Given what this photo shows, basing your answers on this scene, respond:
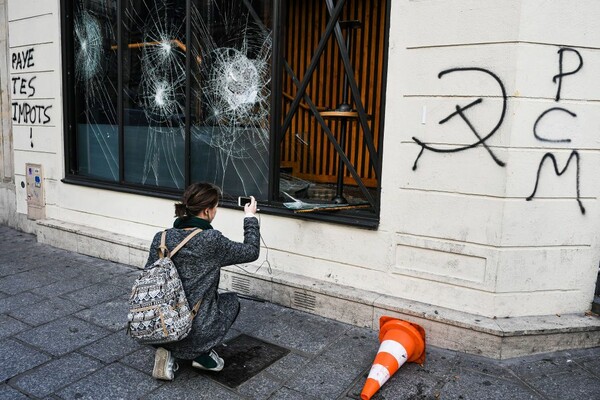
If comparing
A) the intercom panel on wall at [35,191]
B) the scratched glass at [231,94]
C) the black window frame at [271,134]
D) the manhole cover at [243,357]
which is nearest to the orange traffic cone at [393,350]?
the manhole cover at [243,357]

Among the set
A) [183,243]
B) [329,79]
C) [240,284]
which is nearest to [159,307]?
[183,243]

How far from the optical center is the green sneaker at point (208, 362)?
11.3 ft

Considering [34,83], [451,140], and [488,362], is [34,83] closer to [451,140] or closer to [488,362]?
[451,140]

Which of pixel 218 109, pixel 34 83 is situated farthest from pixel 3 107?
pixel 218 109

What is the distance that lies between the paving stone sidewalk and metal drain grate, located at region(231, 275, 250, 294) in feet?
0.51

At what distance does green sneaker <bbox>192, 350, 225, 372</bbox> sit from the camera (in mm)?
3447

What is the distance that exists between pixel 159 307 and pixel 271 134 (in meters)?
2.24

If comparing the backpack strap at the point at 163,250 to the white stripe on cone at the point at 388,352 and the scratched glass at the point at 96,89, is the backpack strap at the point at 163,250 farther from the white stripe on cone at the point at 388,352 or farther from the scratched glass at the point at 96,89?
the scratched glass at the point at 96,89

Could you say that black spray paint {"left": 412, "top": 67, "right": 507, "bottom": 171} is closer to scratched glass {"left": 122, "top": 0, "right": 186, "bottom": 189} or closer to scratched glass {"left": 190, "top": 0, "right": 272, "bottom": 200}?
scratched glass {"left": 190, "top": 0, "right": 272, "bottom": 200}

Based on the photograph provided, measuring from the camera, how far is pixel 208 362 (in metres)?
3.46

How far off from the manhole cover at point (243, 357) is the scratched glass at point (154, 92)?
7.50 ft

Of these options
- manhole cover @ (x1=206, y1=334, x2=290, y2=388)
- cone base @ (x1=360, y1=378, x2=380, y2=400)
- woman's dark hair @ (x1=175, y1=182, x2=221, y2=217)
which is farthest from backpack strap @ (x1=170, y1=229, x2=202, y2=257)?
cone base @ (x1=360, y1=378, x2=380, y2=400)

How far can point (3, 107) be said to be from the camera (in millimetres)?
7684

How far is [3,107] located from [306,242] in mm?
5773
